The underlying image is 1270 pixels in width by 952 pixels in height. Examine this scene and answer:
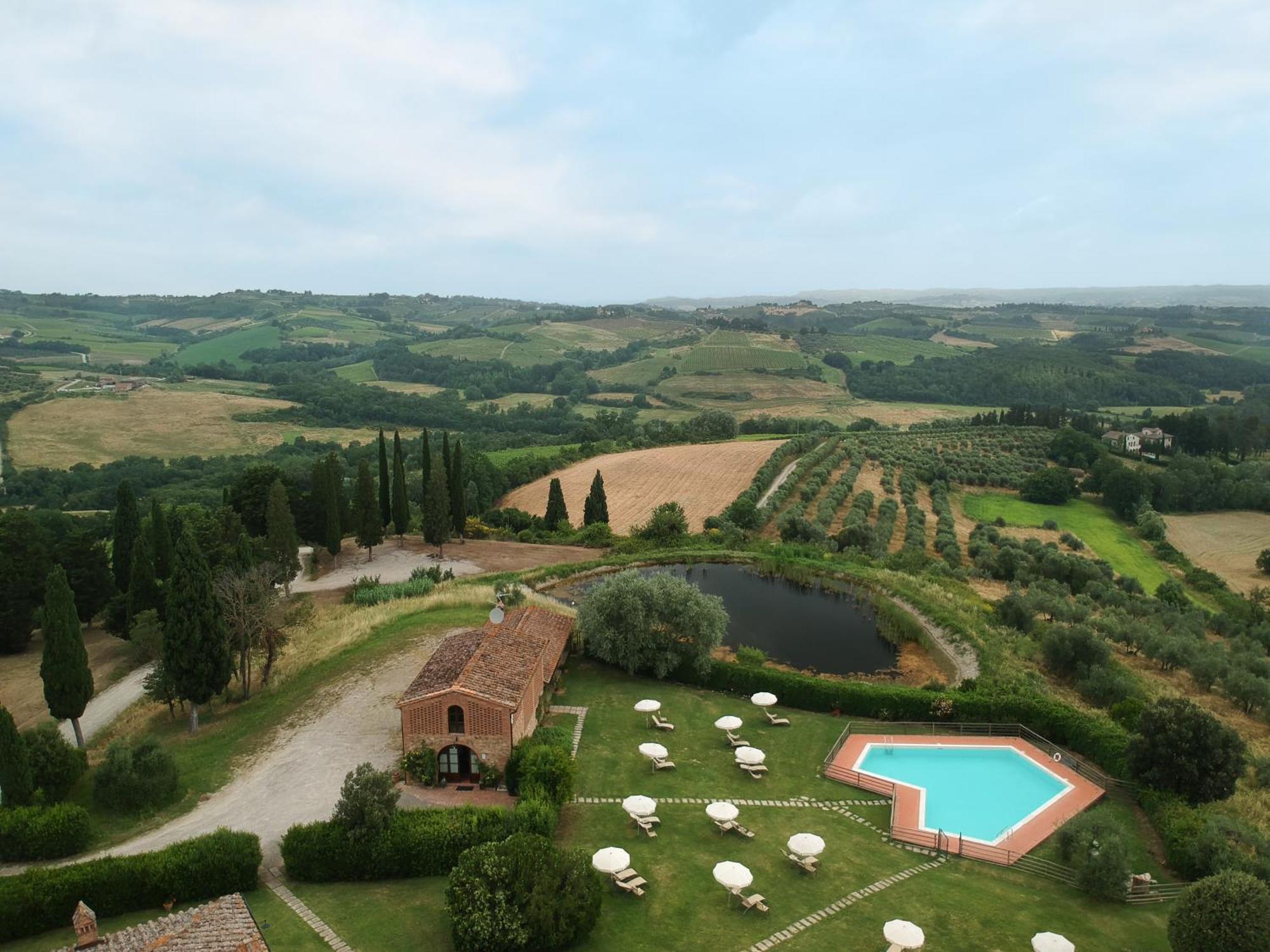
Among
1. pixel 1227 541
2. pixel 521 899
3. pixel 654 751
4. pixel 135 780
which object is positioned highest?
pixel 521 899

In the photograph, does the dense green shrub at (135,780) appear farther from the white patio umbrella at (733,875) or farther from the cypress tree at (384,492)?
the cypress tree at (384,492)

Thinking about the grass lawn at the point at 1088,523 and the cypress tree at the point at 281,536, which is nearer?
the cypress tree at the point at 281,536

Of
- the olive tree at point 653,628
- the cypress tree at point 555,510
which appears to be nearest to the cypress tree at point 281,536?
the olive tree at point 653,628

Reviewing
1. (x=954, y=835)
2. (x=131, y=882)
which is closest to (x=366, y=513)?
(x=131, y=882)

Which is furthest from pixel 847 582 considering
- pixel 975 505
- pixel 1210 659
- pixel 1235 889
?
pixel 975 505

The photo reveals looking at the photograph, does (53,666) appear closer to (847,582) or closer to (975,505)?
(847,582)

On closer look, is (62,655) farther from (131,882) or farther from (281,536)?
(281,536)
